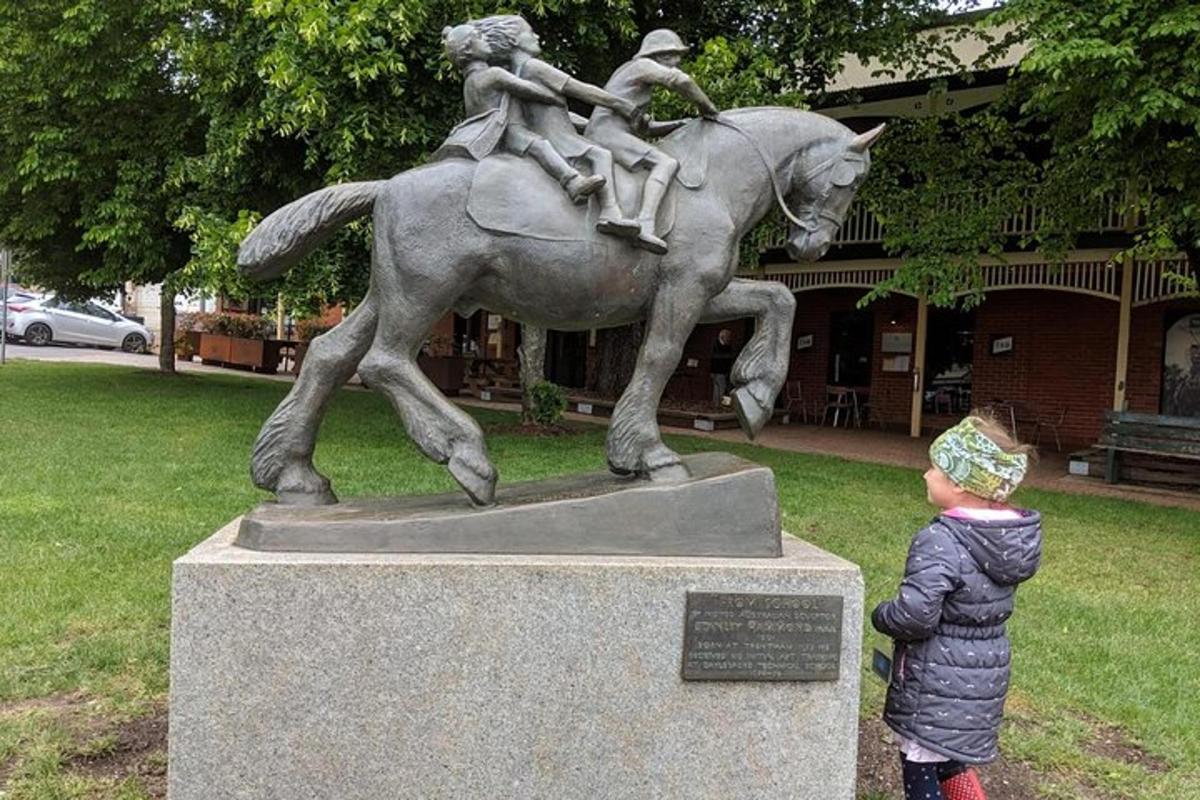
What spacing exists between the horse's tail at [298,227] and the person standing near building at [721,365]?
47.2ft

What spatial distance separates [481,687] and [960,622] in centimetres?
147

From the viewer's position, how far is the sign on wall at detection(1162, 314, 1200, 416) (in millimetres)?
15562

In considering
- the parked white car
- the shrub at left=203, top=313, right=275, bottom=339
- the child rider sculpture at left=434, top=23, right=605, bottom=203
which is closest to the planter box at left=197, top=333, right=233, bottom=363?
the shrub at left=203, top=313, right=275, bottom=339

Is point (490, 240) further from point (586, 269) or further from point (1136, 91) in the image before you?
point (1136, 91)

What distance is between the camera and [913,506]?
31.7 ft

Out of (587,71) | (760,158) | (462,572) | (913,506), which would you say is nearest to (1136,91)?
(913,506)

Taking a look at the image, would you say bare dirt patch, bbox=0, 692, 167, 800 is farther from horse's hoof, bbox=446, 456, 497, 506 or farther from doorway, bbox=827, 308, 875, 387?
doorway, bbox=827, 308, 875, 387

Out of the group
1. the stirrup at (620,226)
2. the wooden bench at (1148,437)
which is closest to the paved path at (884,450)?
the wooden bench at (1148,437)

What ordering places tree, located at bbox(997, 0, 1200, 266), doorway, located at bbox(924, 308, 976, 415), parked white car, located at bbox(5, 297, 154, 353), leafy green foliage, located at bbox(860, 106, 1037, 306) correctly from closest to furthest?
tree, located at bbox(997, 0, 1200, 266), leafy green foliage, located at bbox(860, 106, 1037, 306), doorway, located at bbox(924, 308, 976, 415), parked white car, located at bbox(5, 297, 154, 353)

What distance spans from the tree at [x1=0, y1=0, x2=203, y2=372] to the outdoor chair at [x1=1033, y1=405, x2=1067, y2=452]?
530 inches

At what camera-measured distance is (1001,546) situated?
2789 millimetres

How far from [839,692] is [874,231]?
14.9 metres

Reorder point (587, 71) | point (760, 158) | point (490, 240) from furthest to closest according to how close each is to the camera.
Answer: point (587, 71) → point (760, 158) → point (490, 240)

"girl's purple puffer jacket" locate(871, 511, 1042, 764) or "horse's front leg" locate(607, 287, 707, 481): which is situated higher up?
"horse's front leg" locate(607, 287, 707, 481)
